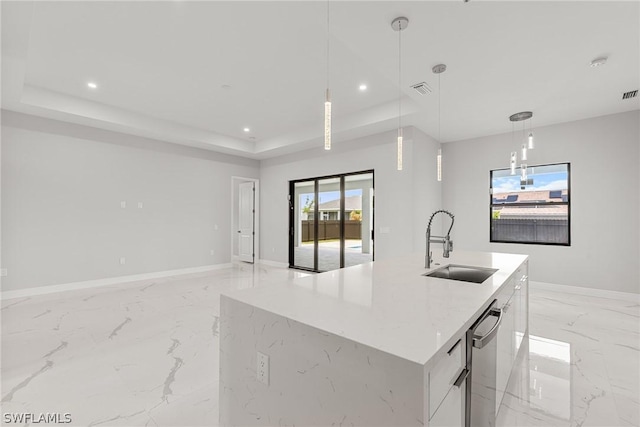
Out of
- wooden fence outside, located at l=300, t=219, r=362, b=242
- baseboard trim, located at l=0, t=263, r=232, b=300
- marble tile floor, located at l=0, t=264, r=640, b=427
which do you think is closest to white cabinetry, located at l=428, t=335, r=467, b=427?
marble tile floor, located at l=0, t=264, r=640, b=427

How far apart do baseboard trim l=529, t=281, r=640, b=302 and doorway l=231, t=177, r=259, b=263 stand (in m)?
6.17

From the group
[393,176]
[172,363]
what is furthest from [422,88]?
[172,363]

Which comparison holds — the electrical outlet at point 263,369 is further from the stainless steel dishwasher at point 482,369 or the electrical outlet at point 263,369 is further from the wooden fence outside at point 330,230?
the wooden fence outside at point 330,230

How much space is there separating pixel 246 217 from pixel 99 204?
11.0 feet

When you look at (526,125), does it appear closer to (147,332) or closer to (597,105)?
(597,105)

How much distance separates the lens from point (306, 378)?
1068 millimetres

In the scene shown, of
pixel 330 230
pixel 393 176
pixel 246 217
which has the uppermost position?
pixel 393 176

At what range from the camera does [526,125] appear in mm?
4918

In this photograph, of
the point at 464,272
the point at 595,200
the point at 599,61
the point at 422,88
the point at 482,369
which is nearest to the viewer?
the point at 482,369

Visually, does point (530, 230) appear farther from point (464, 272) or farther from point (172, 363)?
point (172, 363)

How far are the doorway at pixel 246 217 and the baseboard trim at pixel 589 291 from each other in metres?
6.17

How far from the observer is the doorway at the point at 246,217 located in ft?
25.1

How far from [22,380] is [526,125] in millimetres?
7044

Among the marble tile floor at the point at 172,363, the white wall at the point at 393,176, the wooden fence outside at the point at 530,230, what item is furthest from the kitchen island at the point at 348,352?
the wooden fence outside at the point at 530,230
